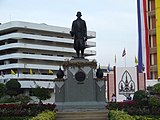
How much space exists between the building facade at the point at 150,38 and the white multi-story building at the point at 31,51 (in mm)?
28431

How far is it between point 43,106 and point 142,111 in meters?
6.02

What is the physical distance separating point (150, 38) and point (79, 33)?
1441 inches

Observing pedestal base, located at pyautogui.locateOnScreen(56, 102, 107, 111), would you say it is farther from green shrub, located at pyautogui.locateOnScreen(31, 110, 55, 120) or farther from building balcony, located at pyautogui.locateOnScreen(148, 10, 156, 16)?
building balcony, located at pyautogui.locateOnScreen(148, 10, 156, 16)

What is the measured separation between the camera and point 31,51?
8756 centimetres

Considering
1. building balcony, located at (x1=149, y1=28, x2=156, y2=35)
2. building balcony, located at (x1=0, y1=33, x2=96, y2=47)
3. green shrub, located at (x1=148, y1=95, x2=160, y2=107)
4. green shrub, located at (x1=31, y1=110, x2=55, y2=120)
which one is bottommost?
green shrub, located at (x1=31, y1=110, x2=55, y2=120)

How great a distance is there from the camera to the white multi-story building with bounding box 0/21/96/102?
3265 inches

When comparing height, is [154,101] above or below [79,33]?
below

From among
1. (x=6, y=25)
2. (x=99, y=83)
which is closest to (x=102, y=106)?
(x=99, y=83)

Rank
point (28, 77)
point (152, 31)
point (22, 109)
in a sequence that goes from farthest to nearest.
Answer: point (28, 77)
point (152, 31)
point (22, 109)

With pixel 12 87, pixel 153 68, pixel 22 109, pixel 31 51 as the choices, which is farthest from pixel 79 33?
pixel 31 51

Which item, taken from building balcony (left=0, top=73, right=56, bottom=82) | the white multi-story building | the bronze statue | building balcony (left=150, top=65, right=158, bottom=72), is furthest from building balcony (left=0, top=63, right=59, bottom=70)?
the bronze statue

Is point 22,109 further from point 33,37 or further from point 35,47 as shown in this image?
Answer: point 33,37

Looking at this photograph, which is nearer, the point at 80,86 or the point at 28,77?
the point at 80,86

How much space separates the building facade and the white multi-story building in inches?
1119
